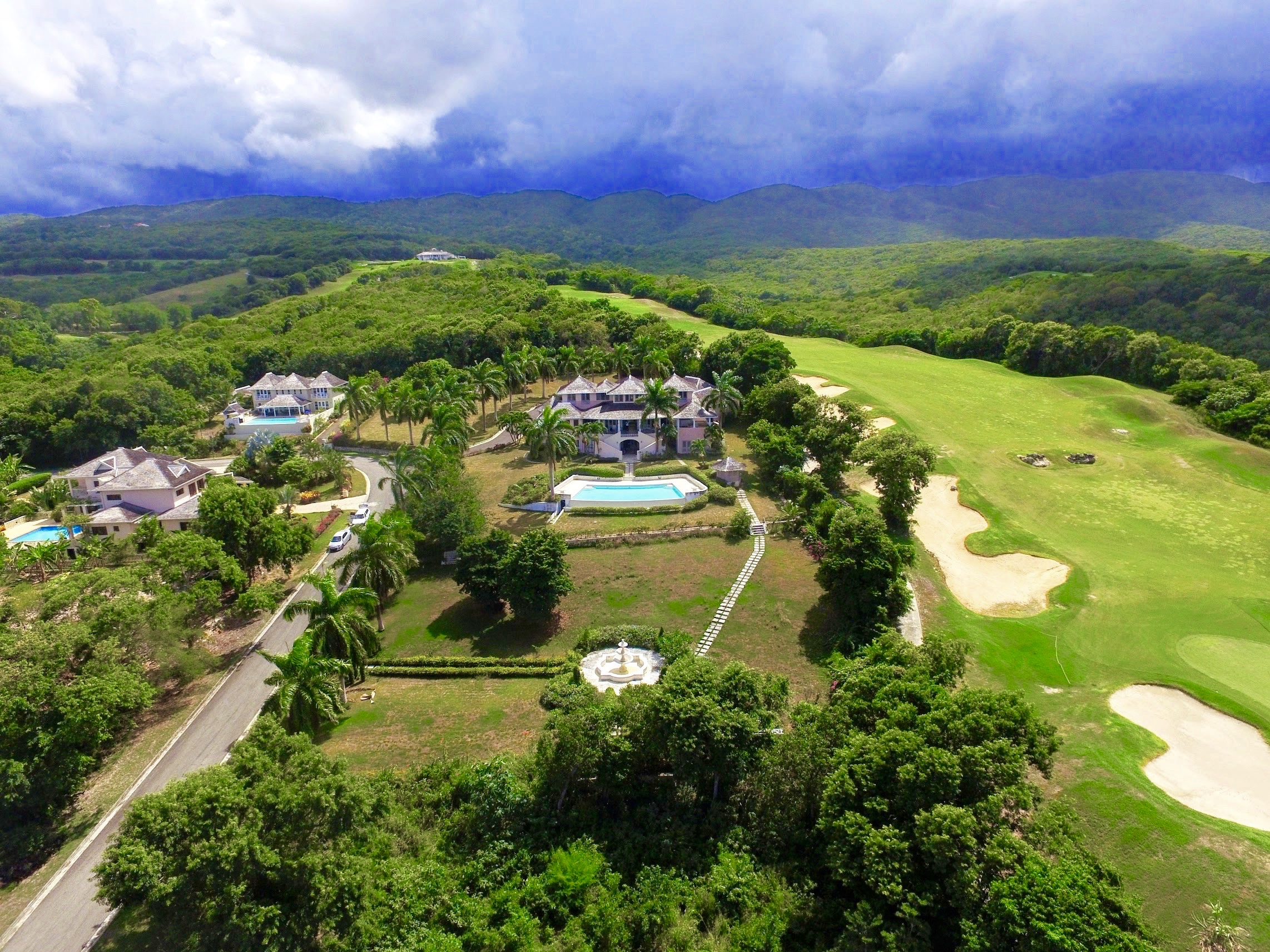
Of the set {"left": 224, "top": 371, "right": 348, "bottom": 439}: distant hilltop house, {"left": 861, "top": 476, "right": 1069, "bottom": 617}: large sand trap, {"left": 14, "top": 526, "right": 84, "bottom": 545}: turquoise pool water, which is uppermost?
{"left": 861, "top": 476, "right": 1069, "bottom": 617}: large sand trap

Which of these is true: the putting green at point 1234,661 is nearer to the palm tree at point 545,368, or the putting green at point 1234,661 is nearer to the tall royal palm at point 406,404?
the tall royal palm at point 406,404

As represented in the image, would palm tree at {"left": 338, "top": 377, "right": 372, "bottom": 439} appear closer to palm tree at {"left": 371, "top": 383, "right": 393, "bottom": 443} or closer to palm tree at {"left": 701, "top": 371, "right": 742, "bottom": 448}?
palm tree at {"left": 371, "top": 383, "right": 393, "bottom": 443}

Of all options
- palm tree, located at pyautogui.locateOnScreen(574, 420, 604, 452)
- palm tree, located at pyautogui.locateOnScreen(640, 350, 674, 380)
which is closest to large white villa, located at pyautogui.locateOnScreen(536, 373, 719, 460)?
palm tree, located at pyautogui.locateOnScreen(574, 420, 604, 452)

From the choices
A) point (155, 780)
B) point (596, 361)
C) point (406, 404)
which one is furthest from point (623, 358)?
point (155, 780)

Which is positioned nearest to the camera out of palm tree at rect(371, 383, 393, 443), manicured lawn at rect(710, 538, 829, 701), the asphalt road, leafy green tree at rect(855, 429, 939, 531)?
the asphalt road

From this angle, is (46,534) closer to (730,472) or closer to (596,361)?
(730,472)

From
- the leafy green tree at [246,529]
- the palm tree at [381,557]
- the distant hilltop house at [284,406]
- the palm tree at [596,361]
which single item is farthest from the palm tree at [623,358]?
the leafy green tree at [246,529]

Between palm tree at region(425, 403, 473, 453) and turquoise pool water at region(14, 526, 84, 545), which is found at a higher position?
palm tree at region(425, 403, 473, 453)
